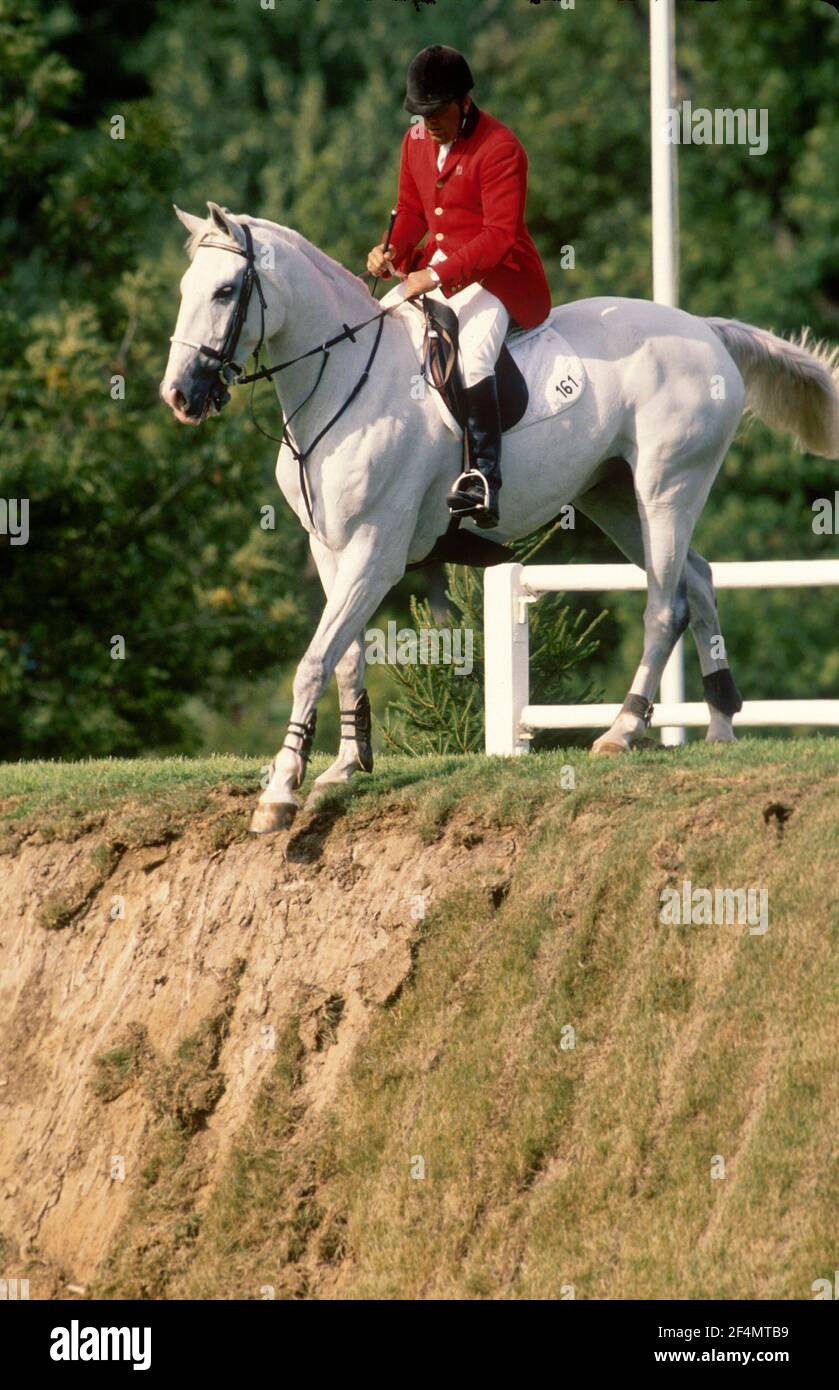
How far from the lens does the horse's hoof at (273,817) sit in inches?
389

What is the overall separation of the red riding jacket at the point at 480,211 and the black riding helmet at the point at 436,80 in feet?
0.56

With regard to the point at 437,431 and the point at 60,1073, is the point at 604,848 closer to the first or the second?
the point at 437,431

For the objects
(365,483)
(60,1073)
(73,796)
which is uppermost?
(365,483)

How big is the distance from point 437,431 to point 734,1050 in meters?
3.35

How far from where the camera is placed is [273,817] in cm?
988

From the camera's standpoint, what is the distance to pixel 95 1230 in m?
10.2

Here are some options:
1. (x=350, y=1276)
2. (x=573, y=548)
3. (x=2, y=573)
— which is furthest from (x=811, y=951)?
(x=573, y=548)

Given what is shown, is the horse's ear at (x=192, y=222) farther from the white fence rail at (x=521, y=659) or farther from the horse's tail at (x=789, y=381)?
the white fence rail at (x=521, y=659)

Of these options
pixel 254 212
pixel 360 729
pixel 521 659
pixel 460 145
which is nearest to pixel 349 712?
pixel 360 729

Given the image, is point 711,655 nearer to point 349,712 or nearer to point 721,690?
point 721,690

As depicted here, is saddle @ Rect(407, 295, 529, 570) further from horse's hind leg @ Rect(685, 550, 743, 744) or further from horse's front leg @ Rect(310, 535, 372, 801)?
horse's hind leg @ Rect(685, 550, 743, 744)

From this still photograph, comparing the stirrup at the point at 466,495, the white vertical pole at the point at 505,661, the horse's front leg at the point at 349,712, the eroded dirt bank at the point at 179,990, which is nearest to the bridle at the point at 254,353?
the horse's front leg at the point at 349,712

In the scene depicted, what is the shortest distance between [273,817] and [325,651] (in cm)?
81

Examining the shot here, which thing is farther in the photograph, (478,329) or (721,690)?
(721,690)
